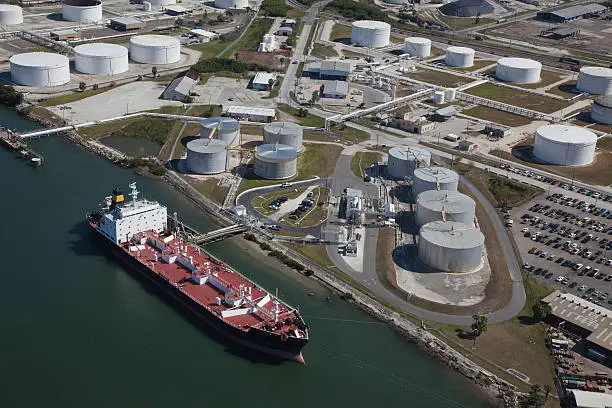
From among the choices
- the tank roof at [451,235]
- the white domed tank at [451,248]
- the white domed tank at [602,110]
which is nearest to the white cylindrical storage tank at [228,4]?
the white domed tank at [602,110]

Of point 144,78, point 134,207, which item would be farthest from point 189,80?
point 134,207

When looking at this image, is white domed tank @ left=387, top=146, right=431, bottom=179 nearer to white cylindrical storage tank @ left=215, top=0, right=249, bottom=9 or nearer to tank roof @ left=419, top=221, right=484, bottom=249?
tank roof @ left=419, top=221, right=484, bottom=249

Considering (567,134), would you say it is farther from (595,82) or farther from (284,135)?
(284,135)

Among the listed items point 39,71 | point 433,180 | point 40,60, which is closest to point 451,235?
point 433,180

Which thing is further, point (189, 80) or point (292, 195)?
point (189, 80)

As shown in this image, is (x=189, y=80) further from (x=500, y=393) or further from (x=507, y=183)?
(x=500, y=393)

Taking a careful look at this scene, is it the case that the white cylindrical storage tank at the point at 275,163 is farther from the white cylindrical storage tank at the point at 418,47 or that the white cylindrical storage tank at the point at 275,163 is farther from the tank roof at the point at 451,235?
the white cylindrical storage tank at the point at 418,47
